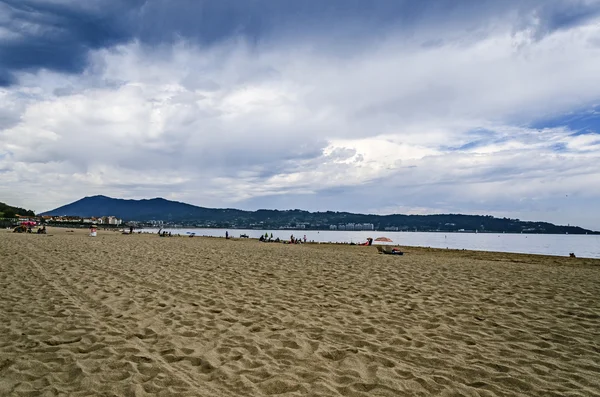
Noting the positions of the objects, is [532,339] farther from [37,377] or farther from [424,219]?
[424,219]

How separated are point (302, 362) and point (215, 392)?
1.24 meters

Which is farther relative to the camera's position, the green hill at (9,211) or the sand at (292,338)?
the green hill at (9,211)

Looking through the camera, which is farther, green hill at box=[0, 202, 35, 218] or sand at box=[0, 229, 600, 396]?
green hill at box=[0, 202, 35, 218]

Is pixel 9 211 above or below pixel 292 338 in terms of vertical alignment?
above

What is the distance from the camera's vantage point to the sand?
3.88 m

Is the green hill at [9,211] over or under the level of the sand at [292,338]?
over

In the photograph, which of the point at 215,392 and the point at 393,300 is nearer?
the point at 215,392

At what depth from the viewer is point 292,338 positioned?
5.34 metres

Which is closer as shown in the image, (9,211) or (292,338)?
(292,338)

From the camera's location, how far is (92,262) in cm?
1342

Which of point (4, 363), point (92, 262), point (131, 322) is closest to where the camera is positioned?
point (4, 363)

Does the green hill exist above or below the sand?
above

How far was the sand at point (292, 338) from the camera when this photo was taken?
3.88 meters

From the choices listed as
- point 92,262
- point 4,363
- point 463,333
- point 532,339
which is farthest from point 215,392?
point 92,262
